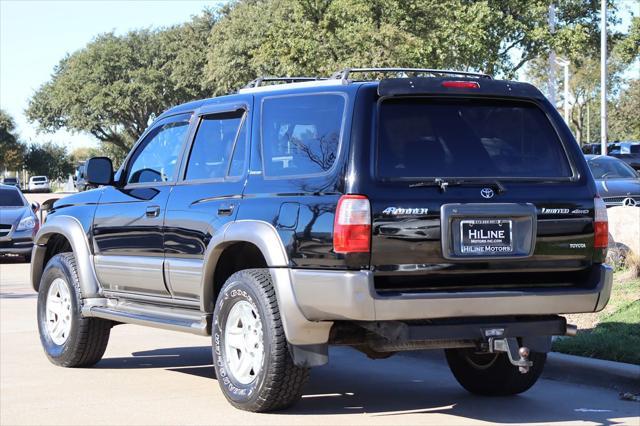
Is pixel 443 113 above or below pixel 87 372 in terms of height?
above

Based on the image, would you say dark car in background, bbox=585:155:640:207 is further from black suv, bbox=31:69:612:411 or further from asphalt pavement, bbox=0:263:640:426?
black suv, bbox=31:69:612:411

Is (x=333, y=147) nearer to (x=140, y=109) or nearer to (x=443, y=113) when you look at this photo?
(x=443, y=113)

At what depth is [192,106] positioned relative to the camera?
834 cm

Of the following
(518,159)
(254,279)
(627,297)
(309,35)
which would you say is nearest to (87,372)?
(254,279)

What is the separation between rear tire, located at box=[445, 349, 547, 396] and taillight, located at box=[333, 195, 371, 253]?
1652 millimetres

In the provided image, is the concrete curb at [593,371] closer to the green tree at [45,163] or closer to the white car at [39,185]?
the white car at [39,185]

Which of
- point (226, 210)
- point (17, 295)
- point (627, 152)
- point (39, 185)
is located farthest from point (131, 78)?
point (226, 210)

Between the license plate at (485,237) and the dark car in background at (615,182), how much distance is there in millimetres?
16228

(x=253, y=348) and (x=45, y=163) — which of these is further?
(x=45, y=163)

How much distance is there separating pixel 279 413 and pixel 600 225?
2.32 metres

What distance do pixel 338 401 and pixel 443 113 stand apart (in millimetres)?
2187

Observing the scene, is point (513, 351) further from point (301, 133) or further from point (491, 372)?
point (301, 133)

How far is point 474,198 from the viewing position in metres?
6.65

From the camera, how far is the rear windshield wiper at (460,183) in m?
6.59
